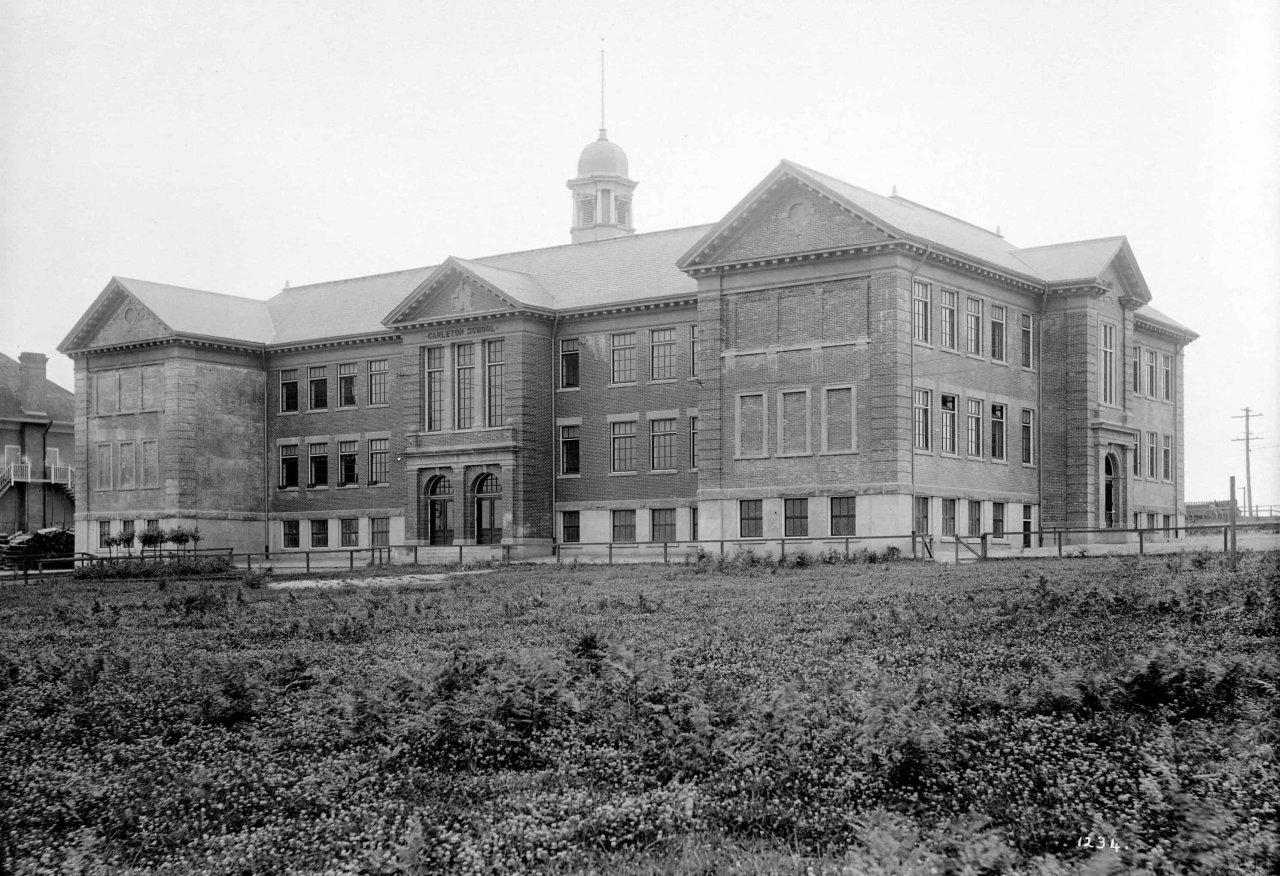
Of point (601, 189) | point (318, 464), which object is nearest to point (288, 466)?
point (318, 464)

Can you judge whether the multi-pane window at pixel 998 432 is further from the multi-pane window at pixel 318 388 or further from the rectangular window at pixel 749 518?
the multi-pane window at pixel 318 388

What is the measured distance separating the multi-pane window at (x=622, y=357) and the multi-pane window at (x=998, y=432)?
13290 millimetres

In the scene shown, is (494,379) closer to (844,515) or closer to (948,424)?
(844,515)

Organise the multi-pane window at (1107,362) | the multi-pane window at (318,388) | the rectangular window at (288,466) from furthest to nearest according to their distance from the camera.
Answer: the rectangular window at (288,466)
the multi-pane window at (318,388)
the multi-pane window at (1107,362)

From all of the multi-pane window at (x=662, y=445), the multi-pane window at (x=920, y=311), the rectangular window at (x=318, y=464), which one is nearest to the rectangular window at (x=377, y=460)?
the rectangular window at (x=318, y=464)

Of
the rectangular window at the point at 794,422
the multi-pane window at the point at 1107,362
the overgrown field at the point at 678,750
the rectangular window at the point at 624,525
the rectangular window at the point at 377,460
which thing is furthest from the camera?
the rectangular window at the point at 377,460

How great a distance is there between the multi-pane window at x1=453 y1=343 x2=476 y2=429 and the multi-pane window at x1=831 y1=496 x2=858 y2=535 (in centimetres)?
1630

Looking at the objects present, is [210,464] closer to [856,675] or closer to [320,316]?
[320,316]

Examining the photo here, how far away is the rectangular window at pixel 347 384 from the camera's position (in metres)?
60.7

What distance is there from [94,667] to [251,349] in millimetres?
48273

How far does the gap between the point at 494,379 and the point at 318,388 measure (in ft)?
38.7

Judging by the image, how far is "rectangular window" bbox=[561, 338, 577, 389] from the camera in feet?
178

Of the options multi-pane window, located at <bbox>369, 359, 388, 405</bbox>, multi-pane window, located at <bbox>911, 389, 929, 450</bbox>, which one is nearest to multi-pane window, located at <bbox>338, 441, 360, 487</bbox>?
multi-pane window, located at <bbox>369, 359, 388, 405</bbox>

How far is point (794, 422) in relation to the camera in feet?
148
